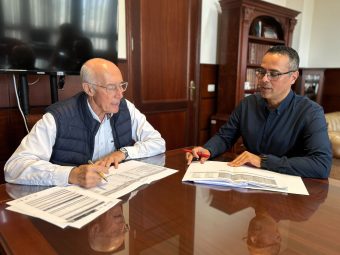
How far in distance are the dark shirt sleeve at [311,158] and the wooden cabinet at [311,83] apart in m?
3.07

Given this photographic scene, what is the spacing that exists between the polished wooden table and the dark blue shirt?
8.4 inches

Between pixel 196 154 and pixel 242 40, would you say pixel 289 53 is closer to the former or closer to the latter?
pixel 196 154

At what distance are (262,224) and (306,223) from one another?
0.13 m

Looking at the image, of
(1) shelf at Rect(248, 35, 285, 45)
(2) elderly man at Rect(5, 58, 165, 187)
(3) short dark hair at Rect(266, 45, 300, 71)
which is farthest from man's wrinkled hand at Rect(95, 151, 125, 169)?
(1) shelf at Rect(248, 35, 285, 45)

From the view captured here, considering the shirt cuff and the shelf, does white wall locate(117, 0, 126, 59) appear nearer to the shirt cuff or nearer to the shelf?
the shelf

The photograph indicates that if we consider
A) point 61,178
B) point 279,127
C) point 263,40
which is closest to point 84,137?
point 61,178

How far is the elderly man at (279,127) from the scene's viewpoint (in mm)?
1260

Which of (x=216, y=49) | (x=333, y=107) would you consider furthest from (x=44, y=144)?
(x=333, y=107)

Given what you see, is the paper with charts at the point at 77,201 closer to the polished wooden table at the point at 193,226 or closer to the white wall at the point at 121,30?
the polished wooden table at the point at 193,226

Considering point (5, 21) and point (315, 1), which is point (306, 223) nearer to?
point (5, 21)

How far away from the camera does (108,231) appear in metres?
0.74

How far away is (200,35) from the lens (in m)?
3.38

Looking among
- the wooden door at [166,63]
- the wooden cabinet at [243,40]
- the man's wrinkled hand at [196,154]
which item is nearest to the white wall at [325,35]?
the wooden cabinet at [243,40]

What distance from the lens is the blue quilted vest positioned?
132cm
